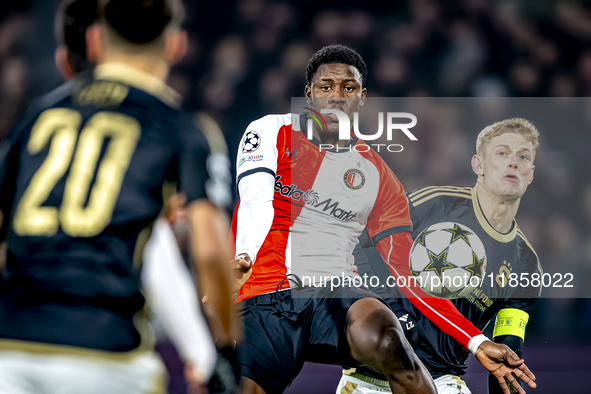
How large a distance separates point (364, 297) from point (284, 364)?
0.52m

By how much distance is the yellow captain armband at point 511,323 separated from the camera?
12.8ft

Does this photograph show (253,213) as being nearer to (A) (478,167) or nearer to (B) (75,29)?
(B) (75,29)

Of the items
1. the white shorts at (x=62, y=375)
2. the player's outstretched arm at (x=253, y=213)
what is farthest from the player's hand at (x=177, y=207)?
the player's outstretched arm at (x=253, y=213)

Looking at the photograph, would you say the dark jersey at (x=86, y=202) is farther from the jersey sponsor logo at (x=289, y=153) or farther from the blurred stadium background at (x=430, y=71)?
the blurred stadium background at (x=430, y=71)

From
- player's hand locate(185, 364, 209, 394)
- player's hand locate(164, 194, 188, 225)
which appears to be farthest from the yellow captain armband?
player's hand locate(164, 194, 188, 225)

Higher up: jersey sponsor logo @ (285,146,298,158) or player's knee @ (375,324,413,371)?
jersey sponsor logo @ (285,146,298,158)

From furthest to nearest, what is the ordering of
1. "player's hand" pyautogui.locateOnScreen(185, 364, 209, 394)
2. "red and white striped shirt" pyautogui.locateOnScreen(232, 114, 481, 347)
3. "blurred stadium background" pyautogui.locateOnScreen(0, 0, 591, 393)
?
"blurred stadium background" pyautogui.locateOnScreen(0, 0, 591, 393)
"red and white striped shirt" pyautogui.locateOnScreen(232, 114, 481, 347)
"player's hand" pyautogui.locateOnScreen(185, 364, 209, 394)

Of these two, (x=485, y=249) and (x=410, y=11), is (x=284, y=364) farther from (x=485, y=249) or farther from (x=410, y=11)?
(x=410, y=11)

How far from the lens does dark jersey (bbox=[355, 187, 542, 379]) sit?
3988 millimetres

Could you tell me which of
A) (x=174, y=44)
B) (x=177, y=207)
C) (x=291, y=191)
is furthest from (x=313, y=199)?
(x=177, y=207)

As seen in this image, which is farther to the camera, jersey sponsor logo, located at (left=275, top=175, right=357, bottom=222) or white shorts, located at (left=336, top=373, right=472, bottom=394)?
white shorts, located at (left=336, top=373, right=472, bottom=394)

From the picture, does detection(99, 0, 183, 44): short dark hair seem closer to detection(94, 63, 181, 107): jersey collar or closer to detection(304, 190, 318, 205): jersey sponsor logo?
detection(94, 63, 181, 107): jersey collar

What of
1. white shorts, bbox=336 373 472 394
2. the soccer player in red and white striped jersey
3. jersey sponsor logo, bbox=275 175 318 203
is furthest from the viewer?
white shorts, bbox=336 373 472 394

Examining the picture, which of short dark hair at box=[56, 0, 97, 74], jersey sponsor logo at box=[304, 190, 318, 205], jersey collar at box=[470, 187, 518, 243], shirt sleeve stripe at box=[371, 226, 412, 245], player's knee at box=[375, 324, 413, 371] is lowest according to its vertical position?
player's knee at box=[375, 324, 413, 371]
